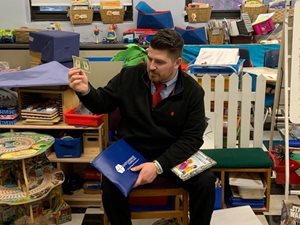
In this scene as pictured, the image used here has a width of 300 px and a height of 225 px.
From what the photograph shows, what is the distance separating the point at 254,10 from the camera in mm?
4926

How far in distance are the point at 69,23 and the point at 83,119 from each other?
111 inches

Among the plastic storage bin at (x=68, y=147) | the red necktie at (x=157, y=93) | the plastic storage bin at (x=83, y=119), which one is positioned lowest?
the plastic storage bin at (x=68, y=147)

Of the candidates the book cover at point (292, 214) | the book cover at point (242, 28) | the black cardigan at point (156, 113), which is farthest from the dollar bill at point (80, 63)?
the book cover at point (242, 28)

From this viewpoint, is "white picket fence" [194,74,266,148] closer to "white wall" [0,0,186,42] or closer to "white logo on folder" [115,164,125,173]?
"white logo on folder" [115,164,125,173]

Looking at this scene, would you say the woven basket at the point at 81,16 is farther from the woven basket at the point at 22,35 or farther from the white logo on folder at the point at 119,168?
the white logo on folder at the point at 119,168

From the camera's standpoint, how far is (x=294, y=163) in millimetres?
2871

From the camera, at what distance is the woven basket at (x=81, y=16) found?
15.9 feet

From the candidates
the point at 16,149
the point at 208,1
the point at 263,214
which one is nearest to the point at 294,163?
the point at 263,214

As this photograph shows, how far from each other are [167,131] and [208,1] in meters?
3.48

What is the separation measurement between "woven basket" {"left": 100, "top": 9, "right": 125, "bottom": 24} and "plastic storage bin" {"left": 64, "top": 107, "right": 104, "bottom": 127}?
260 centimetres

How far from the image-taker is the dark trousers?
6.51ft

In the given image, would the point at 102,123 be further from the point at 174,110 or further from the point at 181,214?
the point at 181,214

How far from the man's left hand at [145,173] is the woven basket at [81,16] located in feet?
10.8

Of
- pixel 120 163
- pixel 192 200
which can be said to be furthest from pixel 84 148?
pixel 192 200
